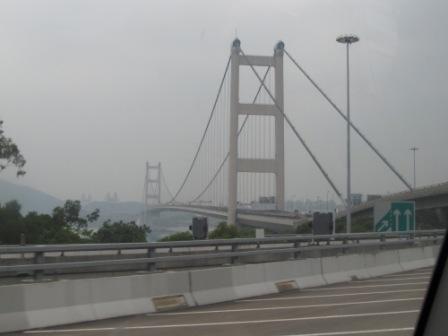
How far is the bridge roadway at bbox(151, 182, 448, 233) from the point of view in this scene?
130 feet

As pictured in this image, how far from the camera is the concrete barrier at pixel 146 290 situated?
955cm

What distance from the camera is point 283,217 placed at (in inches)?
1742

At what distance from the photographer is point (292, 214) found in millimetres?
46969

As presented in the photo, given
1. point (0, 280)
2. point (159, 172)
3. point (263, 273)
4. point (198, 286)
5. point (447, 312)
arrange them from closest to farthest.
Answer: point (447, 312)
point (198, 286)
point (263, 273)
point (0, 280)
point (159, 172)

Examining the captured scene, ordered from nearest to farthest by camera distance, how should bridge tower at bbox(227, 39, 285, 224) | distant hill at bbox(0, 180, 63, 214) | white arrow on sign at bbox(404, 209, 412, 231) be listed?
white arrow on sign at bbox(404, 209, 412, 231) → distant hill at bbox(0, 180, 63, 214) → bridge tower at bbox(227, 39, 285, 224)

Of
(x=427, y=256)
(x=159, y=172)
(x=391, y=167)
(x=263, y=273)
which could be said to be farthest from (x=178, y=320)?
(x=159, y=172)

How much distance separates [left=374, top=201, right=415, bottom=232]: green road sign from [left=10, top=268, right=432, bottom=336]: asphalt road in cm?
1003

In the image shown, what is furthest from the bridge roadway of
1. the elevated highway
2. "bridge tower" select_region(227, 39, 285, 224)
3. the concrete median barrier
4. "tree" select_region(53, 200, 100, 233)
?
the concrete median barrier

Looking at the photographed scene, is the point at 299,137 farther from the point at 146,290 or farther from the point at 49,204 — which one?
the point at 146,290

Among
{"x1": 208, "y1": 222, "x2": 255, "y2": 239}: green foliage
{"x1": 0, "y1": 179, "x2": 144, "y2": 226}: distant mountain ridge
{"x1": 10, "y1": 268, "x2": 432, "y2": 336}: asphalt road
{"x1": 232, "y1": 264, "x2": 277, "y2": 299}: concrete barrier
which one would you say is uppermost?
{"x1": 0, "y1": 179, "x2": 144, "y2": 226}: distant mountain ridge

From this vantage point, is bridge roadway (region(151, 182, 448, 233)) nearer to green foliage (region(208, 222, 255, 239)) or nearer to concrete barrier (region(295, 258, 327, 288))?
green foliage (region(208, 222, 255, 239))

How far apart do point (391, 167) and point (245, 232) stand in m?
10.6

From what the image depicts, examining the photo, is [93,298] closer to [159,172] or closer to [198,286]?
[198,286]

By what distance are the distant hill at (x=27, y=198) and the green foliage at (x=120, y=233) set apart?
5.80m
